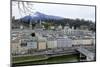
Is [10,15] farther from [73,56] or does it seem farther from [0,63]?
[73,56]

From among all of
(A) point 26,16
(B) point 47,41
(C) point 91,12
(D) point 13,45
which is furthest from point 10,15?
(C) point 91,12

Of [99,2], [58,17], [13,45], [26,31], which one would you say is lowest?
[13,45]

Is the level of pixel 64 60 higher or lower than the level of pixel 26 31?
lower

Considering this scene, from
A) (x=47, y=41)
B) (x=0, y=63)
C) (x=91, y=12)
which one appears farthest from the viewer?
(x=91, y=12)

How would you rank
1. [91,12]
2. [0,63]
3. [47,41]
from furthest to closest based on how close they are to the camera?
[91,12] → [47,41] → [0,63]

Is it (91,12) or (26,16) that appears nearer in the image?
(26,16)

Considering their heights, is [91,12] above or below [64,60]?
above

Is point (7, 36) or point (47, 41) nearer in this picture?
point (7, 36)

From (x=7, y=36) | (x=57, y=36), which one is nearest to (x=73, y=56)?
(x=57, y=36)

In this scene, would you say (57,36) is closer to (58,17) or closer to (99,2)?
(58,17)
